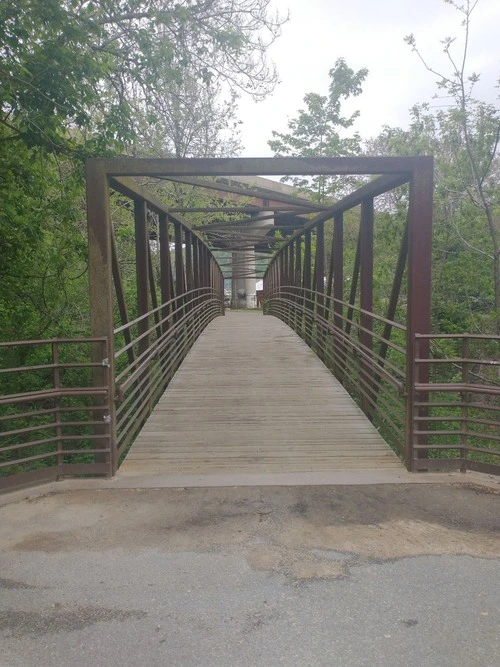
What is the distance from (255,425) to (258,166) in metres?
2.88

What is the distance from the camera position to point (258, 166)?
5.46 m

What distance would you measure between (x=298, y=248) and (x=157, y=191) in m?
5.05

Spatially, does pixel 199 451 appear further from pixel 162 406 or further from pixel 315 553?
pixel 315 553

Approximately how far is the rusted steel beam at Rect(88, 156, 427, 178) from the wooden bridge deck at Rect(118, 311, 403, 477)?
274cm

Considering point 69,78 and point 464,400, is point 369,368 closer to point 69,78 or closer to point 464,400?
point 464,400

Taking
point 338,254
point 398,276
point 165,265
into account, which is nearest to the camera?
point 398,276

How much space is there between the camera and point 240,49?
704cm

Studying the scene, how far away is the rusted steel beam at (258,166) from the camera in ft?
17.4

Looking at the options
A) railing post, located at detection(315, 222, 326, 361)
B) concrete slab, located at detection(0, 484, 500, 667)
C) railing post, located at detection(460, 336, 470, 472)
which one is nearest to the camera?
concrete slab, located at detection(0, 484, 500, 667)

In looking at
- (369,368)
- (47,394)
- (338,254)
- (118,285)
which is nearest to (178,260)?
(338,254)

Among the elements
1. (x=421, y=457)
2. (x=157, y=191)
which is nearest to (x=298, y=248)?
(x=157, y=191)

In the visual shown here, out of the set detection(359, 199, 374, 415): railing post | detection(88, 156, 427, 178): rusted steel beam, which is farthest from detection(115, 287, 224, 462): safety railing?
detection(359, 199, 374, 415): railing post

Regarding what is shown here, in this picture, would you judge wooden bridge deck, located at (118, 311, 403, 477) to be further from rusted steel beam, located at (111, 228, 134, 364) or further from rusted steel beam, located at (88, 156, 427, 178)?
rusted steel beam, located at (88, 156, 427, 178)

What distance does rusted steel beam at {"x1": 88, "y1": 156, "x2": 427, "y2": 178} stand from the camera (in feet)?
17.4
